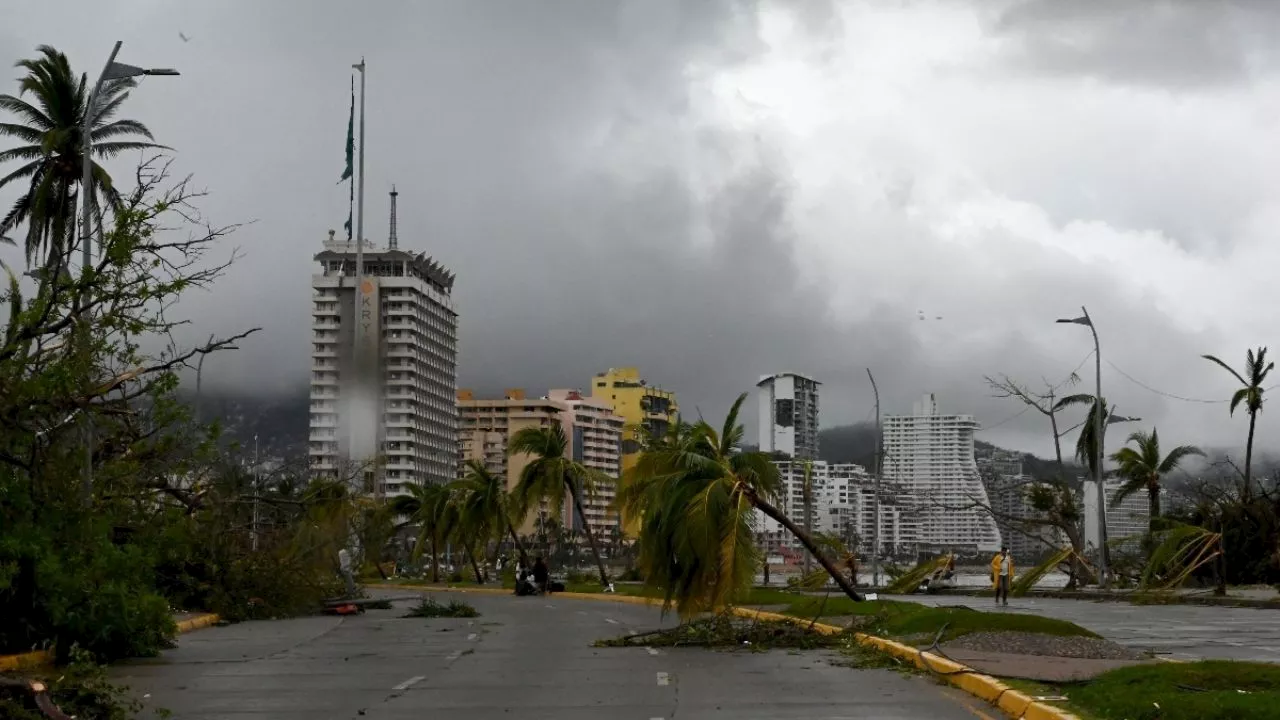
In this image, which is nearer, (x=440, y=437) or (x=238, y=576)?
(x=238, y=576)

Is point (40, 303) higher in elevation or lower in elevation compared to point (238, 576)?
higher

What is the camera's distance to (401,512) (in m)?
86.2

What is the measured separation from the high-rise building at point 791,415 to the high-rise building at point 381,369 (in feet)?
113

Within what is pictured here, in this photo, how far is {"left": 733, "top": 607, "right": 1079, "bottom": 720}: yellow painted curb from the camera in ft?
43.1

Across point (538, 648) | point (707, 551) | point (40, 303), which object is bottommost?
point (538, 648)

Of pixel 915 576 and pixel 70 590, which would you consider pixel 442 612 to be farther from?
pixel 915 576

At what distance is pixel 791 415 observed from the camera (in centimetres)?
13450

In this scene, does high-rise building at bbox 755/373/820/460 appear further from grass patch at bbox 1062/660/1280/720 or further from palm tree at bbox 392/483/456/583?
grass patch at bbox 1062/660/1280/720

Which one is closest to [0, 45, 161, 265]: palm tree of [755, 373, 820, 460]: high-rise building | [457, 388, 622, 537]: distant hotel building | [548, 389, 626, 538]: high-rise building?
[755, 373, 820, 460]: high-rise building

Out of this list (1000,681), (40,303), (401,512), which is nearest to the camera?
(1000,681)

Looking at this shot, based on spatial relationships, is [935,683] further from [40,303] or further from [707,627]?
[40,303]

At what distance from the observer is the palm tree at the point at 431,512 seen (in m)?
78.8

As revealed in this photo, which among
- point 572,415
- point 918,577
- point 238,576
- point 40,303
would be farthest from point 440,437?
point 572,415

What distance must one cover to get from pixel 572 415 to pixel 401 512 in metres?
102
